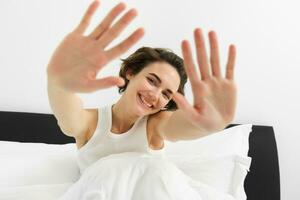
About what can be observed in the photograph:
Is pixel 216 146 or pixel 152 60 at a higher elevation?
pixel 152 60

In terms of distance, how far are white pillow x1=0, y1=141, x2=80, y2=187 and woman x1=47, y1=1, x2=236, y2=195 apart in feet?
0.36

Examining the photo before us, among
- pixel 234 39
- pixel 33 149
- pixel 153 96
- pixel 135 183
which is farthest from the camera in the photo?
pixel 234 39

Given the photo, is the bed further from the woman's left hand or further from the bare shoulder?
the woman's left hand

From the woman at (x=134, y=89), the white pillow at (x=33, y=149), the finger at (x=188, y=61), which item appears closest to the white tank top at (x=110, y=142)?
the woman at (x=134, y=89)

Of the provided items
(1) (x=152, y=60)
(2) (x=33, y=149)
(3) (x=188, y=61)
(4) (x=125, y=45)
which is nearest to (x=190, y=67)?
(3) (x=188, y=61)

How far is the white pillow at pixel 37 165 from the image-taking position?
1324mm

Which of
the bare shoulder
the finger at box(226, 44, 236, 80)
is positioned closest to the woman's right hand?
the finger at box(226, 44, 236, 80)

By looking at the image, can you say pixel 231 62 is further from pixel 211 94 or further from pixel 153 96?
pixel 153 96

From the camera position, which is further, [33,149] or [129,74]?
[33,149]

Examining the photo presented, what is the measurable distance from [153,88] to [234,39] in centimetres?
63

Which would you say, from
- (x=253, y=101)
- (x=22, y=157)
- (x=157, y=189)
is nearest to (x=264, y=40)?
(x=253, y=101)

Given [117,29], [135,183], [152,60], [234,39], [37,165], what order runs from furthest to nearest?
[234,39] < [37,165] < [152,60] < [135,183] < [117,29]

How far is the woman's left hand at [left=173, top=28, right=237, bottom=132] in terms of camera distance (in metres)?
0.86

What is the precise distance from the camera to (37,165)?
1.38 m
